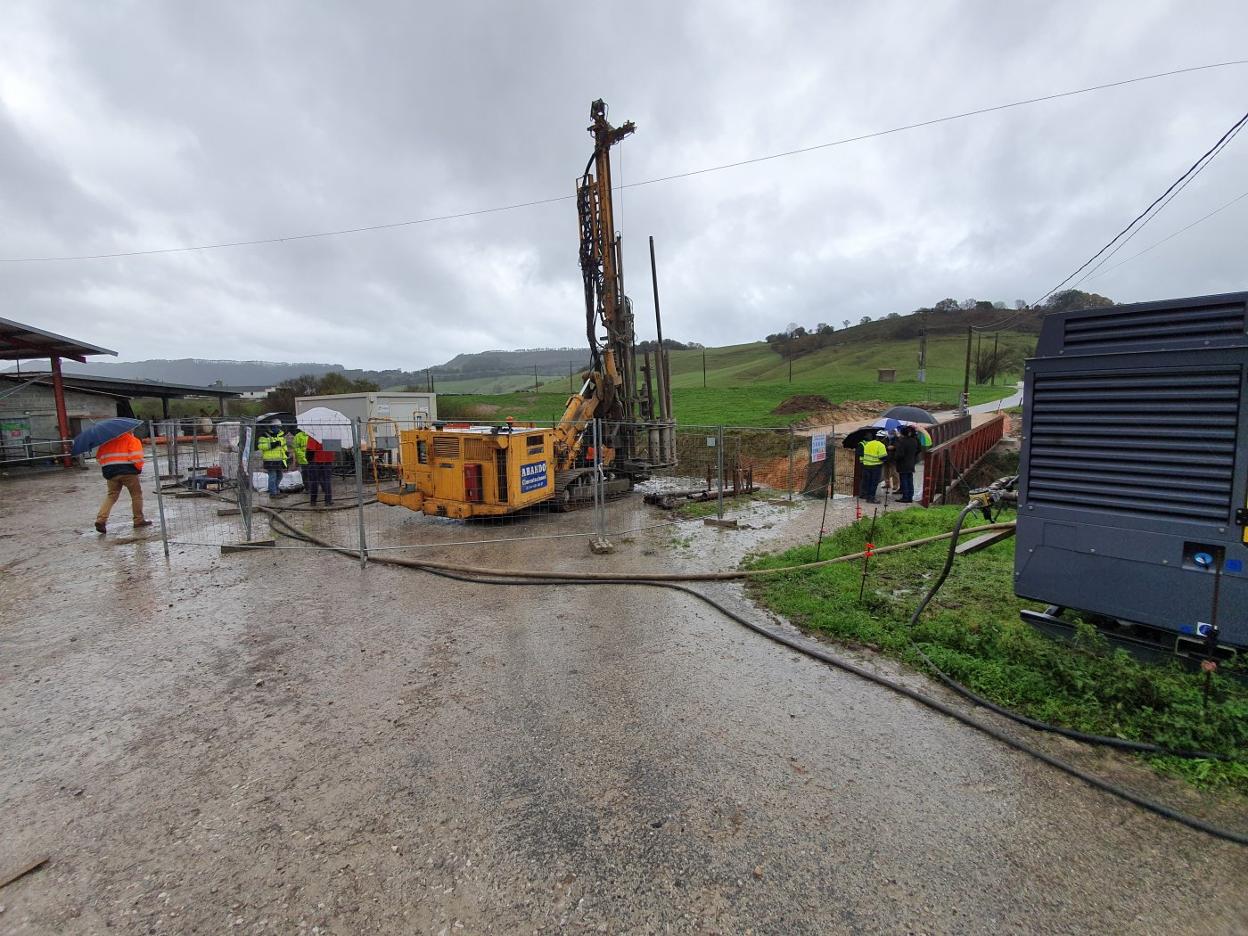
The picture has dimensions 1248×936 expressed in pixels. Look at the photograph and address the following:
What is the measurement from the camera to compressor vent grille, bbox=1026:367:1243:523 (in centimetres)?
322

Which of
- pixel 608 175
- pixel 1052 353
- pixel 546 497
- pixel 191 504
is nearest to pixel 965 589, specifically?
pixel 1052 353

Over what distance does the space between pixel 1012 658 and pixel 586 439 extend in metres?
9.24

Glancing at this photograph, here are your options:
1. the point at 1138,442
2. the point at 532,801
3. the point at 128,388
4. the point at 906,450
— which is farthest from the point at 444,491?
the point at 128,388

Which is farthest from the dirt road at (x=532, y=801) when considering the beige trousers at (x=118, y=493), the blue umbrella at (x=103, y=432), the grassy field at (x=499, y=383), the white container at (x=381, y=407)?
the grassy field at (x=499, y=383)

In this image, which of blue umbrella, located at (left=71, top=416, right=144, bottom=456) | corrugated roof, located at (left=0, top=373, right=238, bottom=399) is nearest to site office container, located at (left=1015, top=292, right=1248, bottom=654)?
blue umbrella, located at (left=71, top=416, right=144, bottom=456)

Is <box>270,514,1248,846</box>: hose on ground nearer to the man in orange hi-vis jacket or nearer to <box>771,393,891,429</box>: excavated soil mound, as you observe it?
→ the man in orange hi-vis jacket

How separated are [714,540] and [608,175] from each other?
837 centimetres

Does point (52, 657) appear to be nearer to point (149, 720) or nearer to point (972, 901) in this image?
point (149, 720)

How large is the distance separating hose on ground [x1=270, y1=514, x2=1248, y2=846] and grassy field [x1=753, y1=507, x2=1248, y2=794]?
15.0 inches

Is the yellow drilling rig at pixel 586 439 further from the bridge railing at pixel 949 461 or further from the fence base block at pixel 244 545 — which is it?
the bridge railing at pixel 949 461

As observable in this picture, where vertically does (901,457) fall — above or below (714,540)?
above

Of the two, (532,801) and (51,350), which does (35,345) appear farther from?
(532,801)

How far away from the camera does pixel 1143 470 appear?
349 centimetres

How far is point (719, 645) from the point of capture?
189 inches
